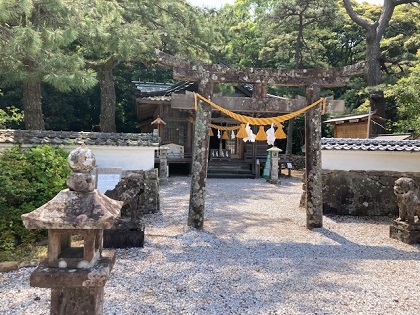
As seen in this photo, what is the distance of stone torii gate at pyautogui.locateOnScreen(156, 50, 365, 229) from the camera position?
708cm

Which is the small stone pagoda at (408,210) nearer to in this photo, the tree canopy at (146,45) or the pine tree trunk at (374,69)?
the tree canopy at (146,45)

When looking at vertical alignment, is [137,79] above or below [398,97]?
above

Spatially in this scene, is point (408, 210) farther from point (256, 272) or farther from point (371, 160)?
point (256, 272)

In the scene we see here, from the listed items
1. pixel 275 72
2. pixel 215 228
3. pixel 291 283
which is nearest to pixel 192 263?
pixel 291 283

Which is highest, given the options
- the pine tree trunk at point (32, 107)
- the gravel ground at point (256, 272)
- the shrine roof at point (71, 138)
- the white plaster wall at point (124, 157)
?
the pine tree trunk at point (32, 107)

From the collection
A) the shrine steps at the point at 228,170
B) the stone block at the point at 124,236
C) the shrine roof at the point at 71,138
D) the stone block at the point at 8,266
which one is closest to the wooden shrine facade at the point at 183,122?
the shrine steps at the point at 228,170

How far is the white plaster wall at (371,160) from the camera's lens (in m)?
8.87

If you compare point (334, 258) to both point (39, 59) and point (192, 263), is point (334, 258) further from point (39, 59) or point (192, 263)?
point (39, 59)

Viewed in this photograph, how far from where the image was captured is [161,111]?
717 inches

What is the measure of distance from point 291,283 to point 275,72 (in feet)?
14.7

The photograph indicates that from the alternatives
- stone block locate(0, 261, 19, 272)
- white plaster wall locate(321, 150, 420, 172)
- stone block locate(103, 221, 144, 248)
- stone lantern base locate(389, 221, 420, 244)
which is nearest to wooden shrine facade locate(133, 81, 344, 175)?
white plaster wall locate(321, 150, 420, 172)

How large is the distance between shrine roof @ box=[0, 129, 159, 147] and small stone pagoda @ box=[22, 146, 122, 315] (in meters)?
5.33

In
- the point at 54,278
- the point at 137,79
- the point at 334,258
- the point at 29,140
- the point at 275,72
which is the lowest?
the point at 334,258

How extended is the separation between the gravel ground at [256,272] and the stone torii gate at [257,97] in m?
0.60
